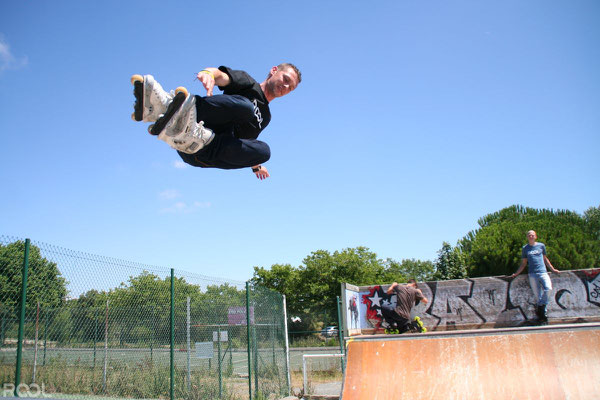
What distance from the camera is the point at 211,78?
2.88m

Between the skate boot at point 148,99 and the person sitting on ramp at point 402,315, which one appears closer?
the skate boot at point 148,99

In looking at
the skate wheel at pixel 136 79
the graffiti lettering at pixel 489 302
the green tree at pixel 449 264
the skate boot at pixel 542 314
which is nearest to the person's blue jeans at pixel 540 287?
the skate boot at pixel 542 314

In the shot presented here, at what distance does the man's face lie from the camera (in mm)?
3588

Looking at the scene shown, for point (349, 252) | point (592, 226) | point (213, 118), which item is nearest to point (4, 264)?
point (213, 118)

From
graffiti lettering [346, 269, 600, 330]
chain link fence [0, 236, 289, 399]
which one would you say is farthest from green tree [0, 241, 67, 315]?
graffiti lettering [346, 269, 600, 330]

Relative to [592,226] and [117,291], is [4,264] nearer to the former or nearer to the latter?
[117,291]

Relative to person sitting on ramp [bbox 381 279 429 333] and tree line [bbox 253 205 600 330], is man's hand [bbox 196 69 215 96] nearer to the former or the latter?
person sitting on ramp [bbox 381 279 429 333]

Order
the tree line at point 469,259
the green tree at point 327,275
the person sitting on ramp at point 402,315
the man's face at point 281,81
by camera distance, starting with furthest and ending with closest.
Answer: the green tree at point 327,275, the tree line at point 469,259, the person sitting on ramp at point 402,315, the man's face at point 281,81

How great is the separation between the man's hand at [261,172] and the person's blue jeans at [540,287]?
7.18 meters

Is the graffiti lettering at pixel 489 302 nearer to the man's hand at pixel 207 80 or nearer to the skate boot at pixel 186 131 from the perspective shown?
the skate boot at pixel 186 131

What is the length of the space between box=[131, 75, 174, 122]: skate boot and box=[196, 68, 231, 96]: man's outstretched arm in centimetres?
29

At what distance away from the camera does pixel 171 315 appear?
6.98 meters

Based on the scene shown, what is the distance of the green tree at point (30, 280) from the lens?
4840mm

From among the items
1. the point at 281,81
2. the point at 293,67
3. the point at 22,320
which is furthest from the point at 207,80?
the point at 22,320
